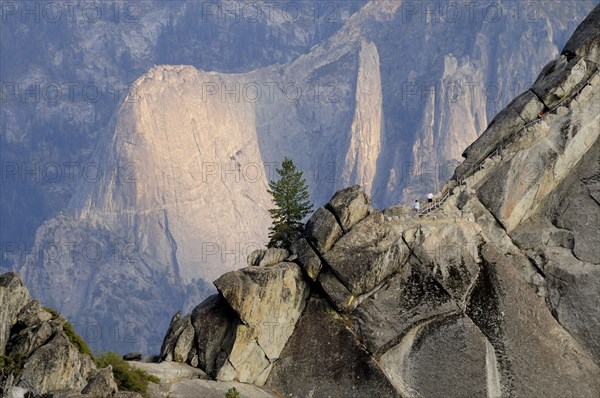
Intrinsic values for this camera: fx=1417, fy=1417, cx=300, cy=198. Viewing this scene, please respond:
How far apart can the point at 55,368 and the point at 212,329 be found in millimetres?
17003

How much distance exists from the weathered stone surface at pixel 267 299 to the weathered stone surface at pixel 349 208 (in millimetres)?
5422

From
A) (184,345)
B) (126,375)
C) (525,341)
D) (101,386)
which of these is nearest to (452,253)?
(525,341)

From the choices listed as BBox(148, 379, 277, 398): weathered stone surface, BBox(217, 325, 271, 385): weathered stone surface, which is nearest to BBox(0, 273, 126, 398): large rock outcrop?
BBox(148, 379, 277, 398): weathered stone surface

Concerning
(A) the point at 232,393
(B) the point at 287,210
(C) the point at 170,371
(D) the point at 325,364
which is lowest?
(A) the point at 232,393

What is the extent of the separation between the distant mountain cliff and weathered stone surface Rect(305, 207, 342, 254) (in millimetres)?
77

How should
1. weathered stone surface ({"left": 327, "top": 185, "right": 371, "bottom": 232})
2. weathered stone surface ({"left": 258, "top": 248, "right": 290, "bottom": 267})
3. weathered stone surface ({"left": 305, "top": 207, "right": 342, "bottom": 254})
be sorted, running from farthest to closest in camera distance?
1. weathered stone surface ({"left": 258, "top": 248, "right": 290, "bottom": 267})
2. weathered stone surface ({"left": 327, "top": 185, "right": 371, "bottom": 232})
3. weathered stone surface ({"left": 305, "top": 207, "right": 342, "bottom": 254})

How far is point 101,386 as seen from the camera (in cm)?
9262

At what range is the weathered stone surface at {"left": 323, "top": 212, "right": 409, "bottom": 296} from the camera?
4215 inches

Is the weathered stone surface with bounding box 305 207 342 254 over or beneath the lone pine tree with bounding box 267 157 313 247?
beneath

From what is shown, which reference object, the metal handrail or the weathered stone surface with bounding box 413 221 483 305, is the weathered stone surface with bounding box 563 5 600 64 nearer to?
the metal handrail

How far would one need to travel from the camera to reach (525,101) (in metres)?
116

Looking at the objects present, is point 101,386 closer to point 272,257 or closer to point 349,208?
point 272,257

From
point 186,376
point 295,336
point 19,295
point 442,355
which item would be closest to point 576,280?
point 442,355

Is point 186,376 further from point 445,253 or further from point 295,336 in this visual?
point 445,253
